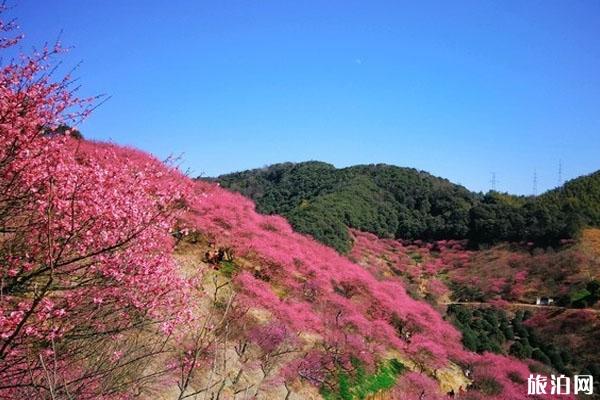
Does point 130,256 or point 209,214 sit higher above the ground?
point 209,214

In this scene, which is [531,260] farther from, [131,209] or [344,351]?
[131,209]

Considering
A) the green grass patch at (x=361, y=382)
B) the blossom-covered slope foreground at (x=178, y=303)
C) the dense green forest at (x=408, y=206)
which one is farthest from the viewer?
the dense green forest at (x=408, y=206)

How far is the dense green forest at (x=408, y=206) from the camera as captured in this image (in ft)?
151

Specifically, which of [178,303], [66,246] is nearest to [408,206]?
[178,303]

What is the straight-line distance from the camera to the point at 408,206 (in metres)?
64.1

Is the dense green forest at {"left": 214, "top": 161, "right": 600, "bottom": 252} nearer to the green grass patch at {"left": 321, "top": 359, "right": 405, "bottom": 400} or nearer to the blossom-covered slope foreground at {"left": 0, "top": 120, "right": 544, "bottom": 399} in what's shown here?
the blossom-covered slope foreground at {"left": 0, "top": 120, "right": 544, "bottom": 399}

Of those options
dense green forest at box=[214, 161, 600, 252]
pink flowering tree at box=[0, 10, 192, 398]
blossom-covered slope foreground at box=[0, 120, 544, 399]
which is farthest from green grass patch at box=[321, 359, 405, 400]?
dense green forest at box=[214, 161, 600, 252]

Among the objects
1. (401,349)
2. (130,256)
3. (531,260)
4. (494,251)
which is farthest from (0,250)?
(494,251)

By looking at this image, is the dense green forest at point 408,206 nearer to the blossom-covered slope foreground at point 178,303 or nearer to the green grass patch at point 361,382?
the blossom-covered slope foreground at point 178,303

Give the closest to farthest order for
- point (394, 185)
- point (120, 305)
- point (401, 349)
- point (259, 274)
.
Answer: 1. point (120, 305)
2. point (259, 274)
3. point (401, 349)
4. point (394, 185)

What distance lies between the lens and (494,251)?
49.2 metres

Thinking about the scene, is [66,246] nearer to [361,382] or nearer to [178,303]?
[178,303]

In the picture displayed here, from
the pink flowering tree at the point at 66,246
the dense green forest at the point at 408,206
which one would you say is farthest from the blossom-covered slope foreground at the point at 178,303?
the dense green forest at the point at 408,206

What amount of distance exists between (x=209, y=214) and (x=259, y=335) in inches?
183
